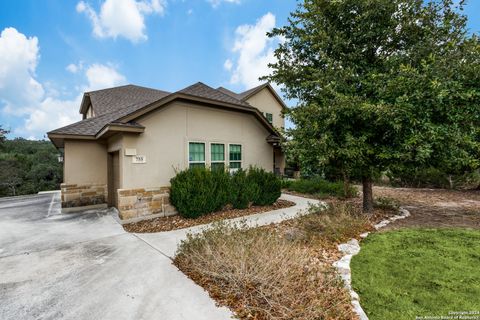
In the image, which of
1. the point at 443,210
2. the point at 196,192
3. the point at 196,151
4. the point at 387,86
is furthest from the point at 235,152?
the point at 443,210

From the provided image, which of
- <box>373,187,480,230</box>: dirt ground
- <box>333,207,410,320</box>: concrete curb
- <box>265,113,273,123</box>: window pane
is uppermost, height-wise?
<box>265,113,273,123</box>: window pane

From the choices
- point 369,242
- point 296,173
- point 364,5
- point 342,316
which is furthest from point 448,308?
point 296,173

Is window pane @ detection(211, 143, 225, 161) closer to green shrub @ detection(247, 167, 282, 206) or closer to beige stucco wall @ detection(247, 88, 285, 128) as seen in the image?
green shrub @ detection(247, 167, 282, 206)

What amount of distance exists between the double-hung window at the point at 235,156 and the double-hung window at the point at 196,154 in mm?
1249

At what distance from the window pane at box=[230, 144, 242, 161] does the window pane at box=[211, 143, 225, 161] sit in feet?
1.37

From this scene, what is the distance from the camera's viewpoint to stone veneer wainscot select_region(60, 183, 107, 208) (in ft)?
28.8

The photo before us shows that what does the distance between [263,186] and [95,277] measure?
6.12m

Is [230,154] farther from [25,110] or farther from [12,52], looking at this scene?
[25,110]

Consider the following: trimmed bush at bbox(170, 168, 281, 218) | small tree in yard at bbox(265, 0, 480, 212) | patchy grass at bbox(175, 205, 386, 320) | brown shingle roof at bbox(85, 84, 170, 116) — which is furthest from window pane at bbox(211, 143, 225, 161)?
brown shingle roof at bbox(85, 84, 170, 116)

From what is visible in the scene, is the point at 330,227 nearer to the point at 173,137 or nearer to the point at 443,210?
the point at 173,137

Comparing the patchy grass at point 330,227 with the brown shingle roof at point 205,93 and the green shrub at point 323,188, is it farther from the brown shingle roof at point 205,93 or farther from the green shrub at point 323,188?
the brown shingle roof at point 205,93

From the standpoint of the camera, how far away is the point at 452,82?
5047mm

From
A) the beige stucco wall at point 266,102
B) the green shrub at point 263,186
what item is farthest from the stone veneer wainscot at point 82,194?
the beige stucco wall at point 266,102

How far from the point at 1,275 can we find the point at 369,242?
23.8ft
